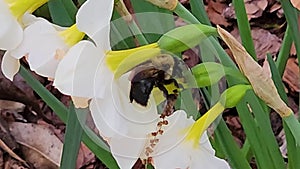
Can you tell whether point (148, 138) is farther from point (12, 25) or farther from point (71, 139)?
point (71, 139)

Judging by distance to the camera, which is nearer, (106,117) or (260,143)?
(106,117)

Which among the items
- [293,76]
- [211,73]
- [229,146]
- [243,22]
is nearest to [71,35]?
[211,73]

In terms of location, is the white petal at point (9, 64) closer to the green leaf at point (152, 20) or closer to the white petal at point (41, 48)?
the white petal at point (41, 48)

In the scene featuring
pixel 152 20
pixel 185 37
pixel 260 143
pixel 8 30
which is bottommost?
pixel 260 143

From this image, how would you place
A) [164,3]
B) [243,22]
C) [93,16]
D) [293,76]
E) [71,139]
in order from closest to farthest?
1. [93,16]
2. [164,3]
3. [71,139]
4. [243,22]
5. [293,76]

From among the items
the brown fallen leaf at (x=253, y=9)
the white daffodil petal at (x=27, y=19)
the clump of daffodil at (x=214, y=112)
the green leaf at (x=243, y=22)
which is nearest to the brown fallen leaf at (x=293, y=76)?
the brown fallen leaf at (x=253, y=9)
